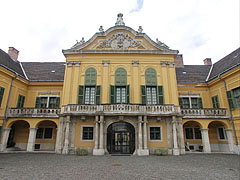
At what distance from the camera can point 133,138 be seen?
15289 mm

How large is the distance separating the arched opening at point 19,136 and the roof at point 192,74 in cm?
1944

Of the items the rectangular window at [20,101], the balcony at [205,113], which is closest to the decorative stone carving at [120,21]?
the balcony at [205,113]

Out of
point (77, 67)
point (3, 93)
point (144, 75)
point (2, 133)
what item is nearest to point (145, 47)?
point (144, 75)

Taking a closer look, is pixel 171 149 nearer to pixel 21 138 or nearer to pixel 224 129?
pixel 224 129

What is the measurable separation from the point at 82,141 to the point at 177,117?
9521 mm

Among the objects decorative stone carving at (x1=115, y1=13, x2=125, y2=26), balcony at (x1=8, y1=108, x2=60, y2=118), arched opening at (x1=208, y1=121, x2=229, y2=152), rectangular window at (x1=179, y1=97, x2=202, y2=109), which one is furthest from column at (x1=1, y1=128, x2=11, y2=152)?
arched opening at (x1=208, y1=121, x2=229, y2=152)

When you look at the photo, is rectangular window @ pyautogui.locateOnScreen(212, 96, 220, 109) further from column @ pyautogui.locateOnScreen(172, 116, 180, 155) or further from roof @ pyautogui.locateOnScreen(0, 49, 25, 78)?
roof @ pyautogui.locateOnScreen(0, 49, 25, 78)

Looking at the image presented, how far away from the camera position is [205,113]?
16734 mm

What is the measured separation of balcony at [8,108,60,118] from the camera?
644 inches

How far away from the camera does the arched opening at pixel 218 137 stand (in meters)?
17.2

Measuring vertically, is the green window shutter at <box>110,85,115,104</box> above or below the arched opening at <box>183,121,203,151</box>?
above

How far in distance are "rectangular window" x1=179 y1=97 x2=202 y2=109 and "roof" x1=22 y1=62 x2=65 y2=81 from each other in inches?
608

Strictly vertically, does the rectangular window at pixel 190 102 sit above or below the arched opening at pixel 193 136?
above

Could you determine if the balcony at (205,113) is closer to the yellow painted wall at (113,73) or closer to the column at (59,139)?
the yellow painted wall at (113,73)
